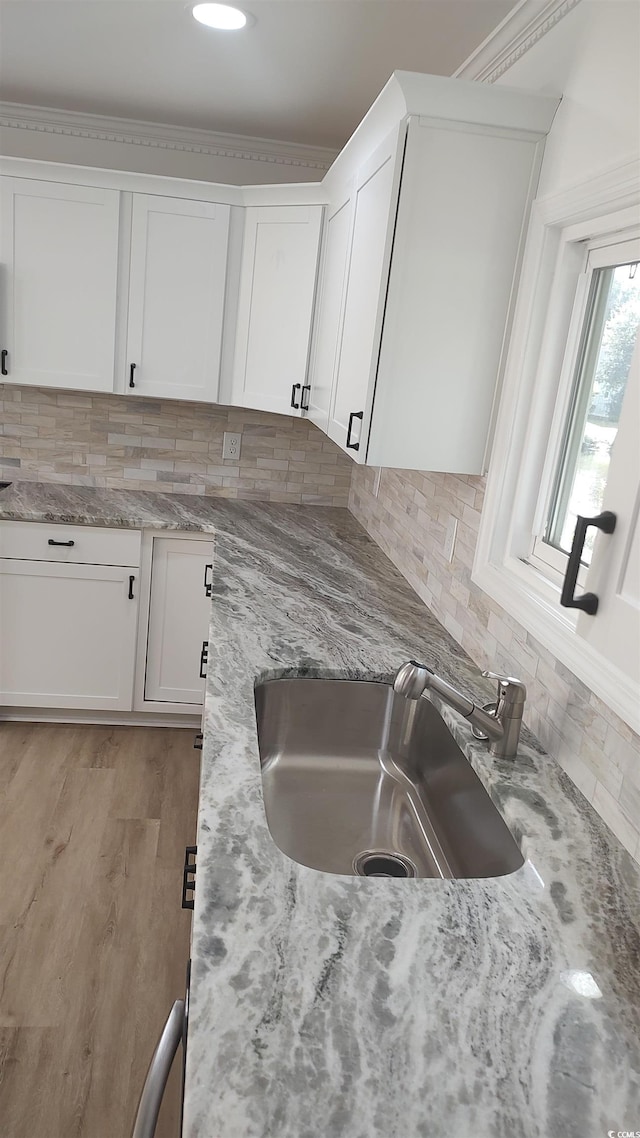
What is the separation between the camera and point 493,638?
1883mm

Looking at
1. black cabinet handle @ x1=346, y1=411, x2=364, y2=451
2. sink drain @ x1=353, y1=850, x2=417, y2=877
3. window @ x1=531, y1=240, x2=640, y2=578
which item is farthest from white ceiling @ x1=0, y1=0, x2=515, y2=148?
sink drain @ x1=353, y1=850, x2=417, y2=877

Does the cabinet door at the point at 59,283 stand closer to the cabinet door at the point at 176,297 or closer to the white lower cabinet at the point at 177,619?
the cabinet door at the point at 176,297

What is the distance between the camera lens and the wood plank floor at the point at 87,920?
169 cm

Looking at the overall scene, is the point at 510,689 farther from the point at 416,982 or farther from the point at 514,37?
the point at 514,37

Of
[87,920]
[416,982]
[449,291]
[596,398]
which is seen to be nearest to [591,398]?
[596,398]

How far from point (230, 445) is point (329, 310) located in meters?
1.18

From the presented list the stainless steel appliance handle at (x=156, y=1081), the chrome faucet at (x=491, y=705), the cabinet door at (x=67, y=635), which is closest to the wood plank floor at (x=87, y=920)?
the cabinet door at (x=67, y=635)

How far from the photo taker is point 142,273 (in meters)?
3.15

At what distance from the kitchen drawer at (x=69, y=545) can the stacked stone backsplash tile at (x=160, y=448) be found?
0.59 m

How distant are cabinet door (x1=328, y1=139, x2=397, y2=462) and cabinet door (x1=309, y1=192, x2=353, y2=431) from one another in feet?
0.34

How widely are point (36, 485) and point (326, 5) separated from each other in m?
2.26

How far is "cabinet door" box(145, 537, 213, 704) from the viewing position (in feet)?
10.4

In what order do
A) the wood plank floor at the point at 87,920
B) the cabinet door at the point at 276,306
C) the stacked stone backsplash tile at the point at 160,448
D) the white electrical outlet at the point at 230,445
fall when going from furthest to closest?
1. the white electrical outlet at the point at 230,445
2. the stacked stone backsplash tile at the point at 160,448
3. the cabinet door at the point at 276,306
4. the wood plank floor at the point at 87,920

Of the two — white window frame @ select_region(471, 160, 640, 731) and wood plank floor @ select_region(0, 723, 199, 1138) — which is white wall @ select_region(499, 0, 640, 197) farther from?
wood plank floor @ select_region(0, 723, 199, 1138)
